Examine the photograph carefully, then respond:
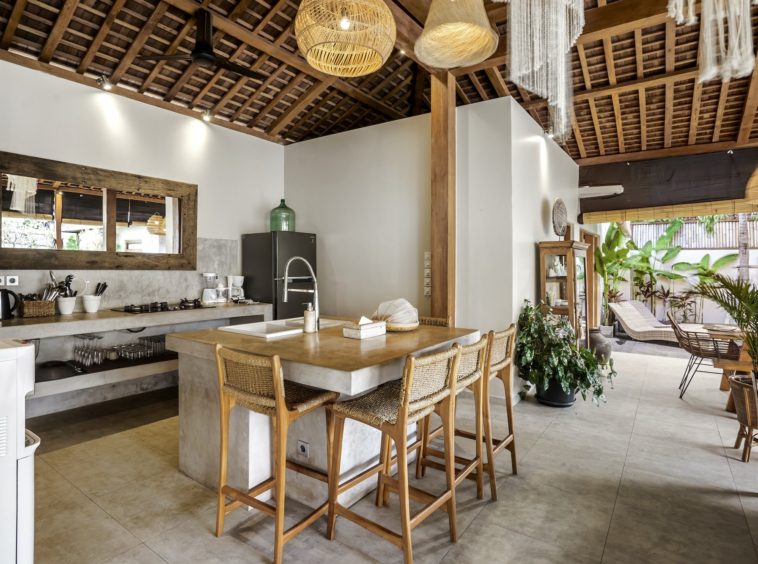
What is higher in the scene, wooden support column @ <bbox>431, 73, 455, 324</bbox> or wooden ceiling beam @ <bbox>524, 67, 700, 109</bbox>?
wooden ceiling beam @ <bbox>524, 67, 700, 109</bbox>

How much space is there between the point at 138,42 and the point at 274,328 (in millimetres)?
3089

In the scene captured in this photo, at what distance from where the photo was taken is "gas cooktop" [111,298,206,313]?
14.0 feet

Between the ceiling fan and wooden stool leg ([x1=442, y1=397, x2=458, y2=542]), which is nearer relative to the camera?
wooden stool leg ([x1=442, y1=397, x2=458, y2=542])

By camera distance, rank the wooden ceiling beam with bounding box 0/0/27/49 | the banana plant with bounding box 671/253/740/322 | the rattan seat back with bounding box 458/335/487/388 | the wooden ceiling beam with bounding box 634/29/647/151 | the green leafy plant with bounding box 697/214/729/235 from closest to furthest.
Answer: the rattan seat back with bounding box 458/335/487/388
the wooden ceiling beam with bounding box 0/0/27/49
the wooden ceiling beam with bounding box 634/29/647/151
the banana plant with bounding box 671/253/740/322
the green leafy plant with bounding box 697/214/729/235

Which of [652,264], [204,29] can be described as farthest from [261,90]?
[652,264]

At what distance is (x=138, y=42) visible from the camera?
13.0 feet

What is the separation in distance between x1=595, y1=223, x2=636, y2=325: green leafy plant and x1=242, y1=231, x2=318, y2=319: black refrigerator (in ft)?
18.7

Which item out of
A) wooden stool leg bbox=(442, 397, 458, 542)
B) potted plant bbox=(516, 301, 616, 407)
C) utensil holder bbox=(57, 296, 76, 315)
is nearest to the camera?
wooden stool leg bbox=(442, 397, 458, 542)

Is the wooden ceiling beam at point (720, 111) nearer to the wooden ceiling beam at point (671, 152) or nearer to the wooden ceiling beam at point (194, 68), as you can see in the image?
the wooden ceiling beam at point (671, 152)

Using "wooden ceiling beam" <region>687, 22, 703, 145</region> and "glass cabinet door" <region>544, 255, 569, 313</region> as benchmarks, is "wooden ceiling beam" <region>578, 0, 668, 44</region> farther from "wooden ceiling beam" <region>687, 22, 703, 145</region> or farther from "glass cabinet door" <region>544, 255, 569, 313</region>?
"glass cabinet door" <region>544, 255, 569, 313</region>

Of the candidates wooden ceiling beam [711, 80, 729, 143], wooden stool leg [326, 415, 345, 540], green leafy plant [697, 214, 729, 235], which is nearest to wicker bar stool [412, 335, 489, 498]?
wooden stool leg [326, 415, 345, 540]

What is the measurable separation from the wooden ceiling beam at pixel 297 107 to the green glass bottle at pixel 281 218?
982 mm

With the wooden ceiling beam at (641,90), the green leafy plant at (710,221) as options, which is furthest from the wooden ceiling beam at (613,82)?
the green leafy plant at (710,221)

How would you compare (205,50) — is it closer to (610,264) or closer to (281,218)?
(281,218)
